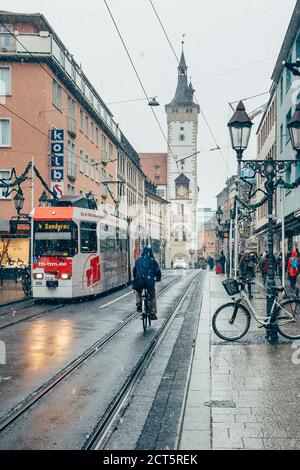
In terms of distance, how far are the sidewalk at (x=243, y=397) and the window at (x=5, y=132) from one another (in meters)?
29.2

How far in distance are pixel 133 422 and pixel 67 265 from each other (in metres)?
14.4

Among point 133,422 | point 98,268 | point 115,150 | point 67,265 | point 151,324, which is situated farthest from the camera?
point 115,150

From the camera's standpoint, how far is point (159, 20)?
1670cm

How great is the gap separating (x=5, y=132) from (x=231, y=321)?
2922cm

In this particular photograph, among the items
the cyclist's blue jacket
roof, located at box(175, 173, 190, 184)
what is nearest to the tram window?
the cyclist's blue jacket

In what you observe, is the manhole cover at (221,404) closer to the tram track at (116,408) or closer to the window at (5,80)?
the tram track at (116,408)

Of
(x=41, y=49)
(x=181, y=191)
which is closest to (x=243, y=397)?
(x=41, y=49)

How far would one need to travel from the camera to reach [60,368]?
9.48 meters

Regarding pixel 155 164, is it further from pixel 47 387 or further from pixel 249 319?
pixel 47 387

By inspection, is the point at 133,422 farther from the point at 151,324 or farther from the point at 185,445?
the point at 151,324

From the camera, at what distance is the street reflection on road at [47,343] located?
10.0 metres

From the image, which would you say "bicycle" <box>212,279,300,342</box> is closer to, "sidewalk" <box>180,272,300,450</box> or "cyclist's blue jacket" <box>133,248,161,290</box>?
"sidewalk" <box>180,272,300,450</box>

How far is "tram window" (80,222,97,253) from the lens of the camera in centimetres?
2134
